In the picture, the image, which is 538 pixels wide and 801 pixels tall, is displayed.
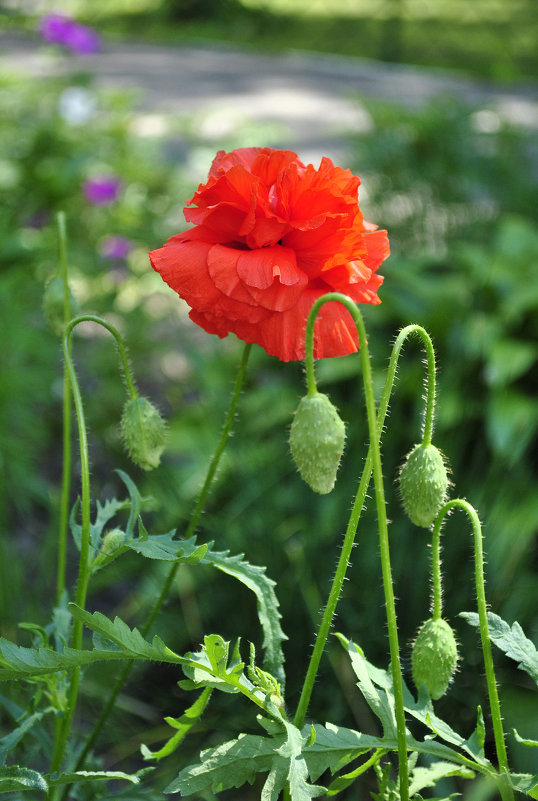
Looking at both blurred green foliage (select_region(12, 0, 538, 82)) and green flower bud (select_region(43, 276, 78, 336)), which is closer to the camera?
green flower bud (select_region(43, 276, 78, 336))

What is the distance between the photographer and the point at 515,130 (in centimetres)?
397

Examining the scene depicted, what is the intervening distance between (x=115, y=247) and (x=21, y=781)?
2.44 meters

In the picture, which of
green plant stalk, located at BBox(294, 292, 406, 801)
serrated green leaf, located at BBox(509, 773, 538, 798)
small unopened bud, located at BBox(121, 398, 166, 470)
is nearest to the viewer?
green plant stalk, located at BBox(294, 292, 406, 801)

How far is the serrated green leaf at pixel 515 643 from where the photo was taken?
870 mm

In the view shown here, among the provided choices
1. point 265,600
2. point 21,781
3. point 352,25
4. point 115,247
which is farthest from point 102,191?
point 352,25

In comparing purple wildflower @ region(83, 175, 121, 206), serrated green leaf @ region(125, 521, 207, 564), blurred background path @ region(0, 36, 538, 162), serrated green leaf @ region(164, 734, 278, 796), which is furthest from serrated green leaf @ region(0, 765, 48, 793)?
blurred background path @ region(0, 36, 538, 162)

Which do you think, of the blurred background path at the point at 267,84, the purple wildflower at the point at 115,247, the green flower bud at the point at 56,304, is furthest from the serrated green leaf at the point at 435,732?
the blurred background path at the point at 267,84

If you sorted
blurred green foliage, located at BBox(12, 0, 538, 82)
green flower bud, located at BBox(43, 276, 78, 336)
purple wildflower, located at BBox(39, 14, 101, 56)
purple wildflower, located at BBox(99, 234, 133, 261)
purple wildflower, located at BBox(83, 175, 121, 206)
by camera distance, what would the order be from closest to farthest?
green flower bud, located at BBox(43, 276, 78, 336) → purple wildflower, located at BBox(99, 234, 133, 261) → purple wildflower, located at BBox(83, 175, 121, 206) → purple wildflower, located at BBox(39, 14, 101, 56) → blurred green foliage, located at BBox(12, 0, 538, 82)

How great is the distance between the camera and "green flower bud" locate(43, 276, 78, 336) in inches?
42.9

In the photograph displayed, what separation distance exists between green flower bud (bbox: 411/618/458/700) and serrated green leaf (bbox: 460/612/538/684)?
0.10 ft

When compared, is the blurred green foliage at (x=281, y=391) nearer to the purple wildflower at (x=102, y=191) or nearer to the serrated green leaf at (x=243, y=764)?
the purple wildflower at (x=102, y=191)

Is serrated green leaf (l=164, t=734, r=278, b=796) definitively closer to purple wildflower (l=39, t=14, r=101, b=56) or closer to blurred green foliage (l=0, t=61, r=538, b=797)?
blurred green foliage (l=0, t=61, r=538, b=797)

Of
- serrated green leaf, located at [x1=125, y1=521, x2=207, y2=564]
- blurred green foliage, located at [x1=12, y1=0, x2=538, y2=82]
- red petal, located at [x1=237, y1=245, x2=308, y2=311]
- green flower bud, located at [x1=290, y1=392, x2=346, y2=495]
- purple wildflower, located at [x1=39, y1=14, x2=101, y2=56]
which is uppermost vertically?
blurred green foliage, located at [x1=12, y1=0, x2=538, y2=82]

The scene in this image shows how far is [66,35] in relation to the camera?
367cm
